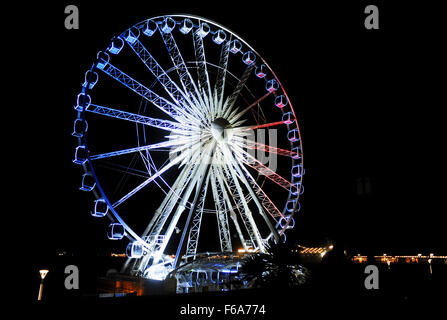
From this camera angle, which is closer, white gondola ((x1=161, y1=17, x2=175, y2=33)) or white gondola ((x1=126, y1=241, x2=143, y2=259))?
white gondola ((x1=126, y1=241, x2=143, y2=259))

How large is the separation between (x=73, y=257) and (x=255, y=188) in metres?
46.8

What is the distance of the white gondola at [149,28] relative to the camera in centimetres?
1692

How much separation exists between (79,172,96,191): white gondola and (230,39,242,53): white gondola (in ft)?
34.9

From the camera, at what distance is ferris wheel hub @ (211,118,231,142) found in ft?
58.1

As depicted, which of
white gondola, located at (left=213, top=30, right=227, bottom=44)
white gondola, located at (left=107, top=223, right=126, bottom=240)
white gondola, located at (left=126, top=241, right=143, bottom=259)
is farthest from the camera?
white gondola, located at (left=213, top=30, right=227, bottom=44)

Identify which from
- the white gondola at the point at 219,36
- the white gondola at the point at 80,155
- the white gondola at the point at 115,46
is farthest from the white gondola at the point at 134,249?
the white gondola at the point at 219,36

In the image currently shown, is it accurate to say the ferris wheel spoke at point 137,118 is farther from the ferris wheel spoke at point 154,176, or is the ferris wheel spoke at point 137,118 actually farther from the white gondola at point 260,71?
the white gondola at point 260,71

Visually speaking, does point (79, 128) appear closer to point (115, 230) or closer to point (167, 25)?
point (115, 230)

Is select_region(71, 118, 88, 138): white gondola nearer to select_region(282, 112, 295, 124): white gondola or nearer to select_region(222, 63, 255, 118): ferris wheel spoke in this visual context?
select_region(222, 63, 255, 118): ferris wheel spoke

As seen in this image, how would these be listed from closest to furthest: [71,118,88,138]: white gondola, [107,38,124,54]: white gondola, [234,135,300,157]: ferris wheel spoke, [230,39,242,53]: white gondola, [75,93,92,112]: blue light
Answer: [71,118,88,138]: white gondola
[75,93,92,112]: blue light
[107,38,124,54]: white gondola
[234,135,300,157]: ferris wheel spoke
[230,39,242,53]: white gondola

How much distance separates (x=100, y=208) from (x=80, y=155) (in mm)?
2268

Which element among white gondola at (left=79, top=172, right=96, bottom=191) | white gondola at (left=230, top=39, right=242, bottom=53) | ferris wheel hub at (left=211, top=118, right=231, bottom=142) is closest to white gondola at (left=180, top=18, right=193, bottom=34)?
white gondola at (left=230, top=39, right=242, bottom=53)

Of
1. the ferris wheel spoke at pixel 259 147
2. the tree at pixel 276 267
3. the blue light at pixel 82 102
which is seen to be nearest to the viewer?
the tree at pixel 276 267

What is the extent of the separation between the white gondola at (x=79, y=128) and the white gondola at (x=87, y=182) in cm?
162
